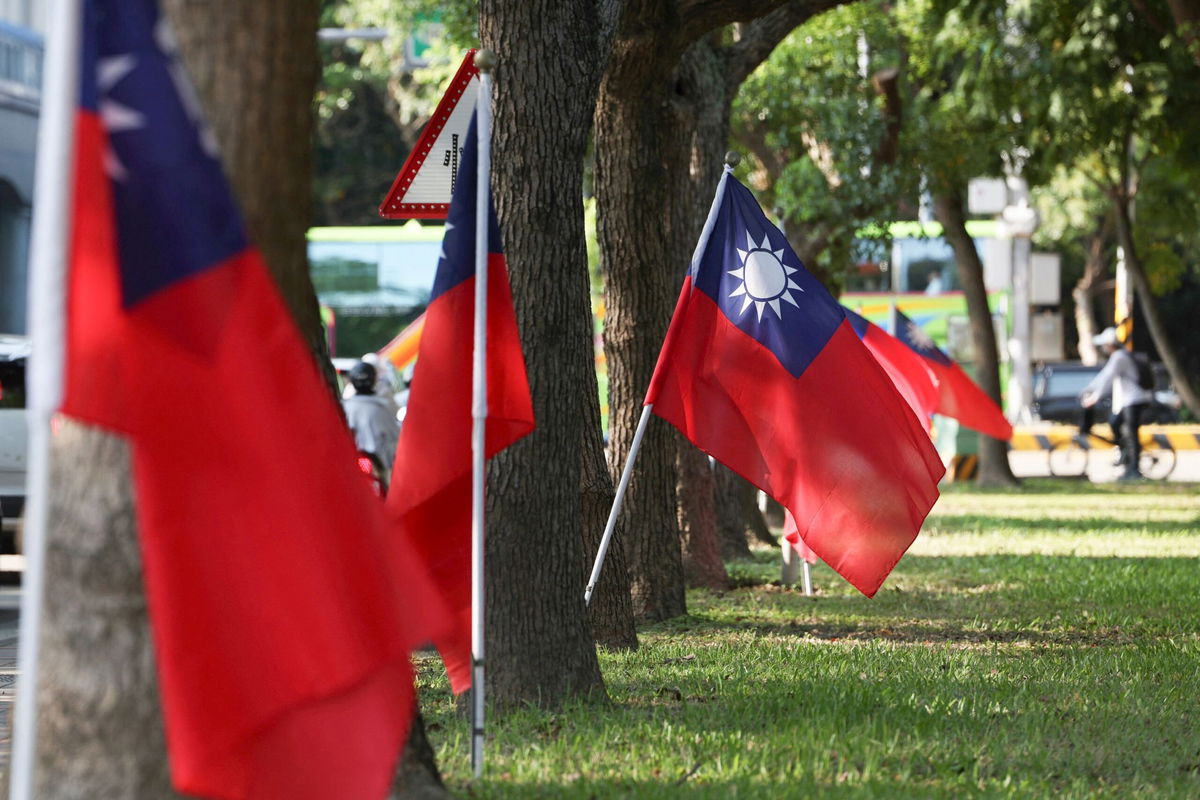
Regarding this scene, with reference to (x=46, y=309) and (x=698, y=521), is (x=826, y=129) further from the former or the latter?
(x=46, y=309)

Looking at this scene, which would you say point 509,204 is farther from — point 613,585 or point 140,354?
point 140,354

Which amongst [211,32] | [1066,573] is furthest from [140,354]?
[1066,573]

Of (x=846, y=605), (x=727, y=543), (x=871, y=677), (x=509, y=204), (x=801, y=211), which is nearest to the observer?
(x=509, y=204)

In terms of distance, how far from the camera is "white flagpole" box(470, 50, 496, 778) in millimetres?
5344

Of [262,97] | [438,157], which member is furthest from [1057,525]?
[262,97]

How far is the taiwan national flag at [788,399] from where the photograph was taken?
7.73m

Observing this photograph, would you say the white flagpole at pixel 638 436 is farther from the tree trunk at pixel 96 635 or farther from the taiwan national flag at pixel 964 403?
the taiwan national flag at pixel 964 403

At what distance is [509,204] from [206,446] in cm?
307

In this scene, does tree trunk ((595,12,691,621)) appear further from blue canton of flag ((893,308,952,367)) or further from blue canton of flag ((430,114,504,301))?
blue canton of flag ((430,114,504,301))

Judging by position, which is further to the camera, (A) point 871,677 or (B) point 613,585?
(B) point 613,585

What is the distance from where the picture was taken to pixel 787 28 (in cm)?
1194

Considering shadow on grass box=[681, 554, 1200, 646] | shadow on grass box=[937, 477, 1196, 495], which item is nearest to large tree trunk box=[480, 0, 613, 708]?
shadow on grass box=[681, 554, 1200, 646]

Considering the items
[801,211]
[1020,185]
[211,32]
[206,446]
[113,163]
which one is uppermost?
[1020,185]

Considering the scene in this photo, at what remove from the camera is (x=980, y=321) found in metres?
24.2
